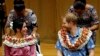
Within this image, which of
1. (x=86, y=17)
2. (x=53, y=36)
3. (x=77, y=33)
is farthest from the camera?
(x=53, y=36)

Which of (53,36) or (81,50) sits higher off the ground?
(81,50)

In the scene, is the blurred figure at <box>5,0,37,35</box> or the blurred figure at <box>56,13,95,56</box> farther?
the blurred figure at <box>5,0,37,35</box>

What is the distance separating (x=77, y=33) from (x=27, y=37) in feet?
2.61

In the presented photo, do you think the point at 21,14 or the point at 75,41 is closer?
the point at 75,41

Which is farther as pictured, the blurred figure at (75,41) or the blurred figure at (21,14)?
the blurred figure at (21,14)

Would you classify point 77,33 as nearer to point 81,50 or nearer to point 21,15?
point 81,50

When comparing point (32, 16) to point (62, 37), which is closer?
point (62, 37)

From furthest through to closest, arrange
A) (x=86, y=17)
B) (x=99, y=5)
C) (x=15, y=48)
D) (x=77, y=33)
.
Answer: (x=99, y=5) → (x=86, y=17) → (x=15, y=48) → (x=77, y=33)

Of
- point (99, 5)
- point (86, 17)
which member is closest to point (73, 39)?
point (86, 17)

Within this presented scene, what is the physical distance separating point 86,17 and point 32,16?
876 mm

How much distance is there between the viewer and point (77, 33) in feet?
15.7

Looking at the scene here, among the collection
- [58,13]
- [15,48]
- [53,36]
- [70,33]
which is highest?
[70,33]

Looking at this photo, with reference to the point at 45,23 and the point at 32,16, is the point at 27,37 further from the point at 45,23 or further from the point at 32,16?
the point at 45,23

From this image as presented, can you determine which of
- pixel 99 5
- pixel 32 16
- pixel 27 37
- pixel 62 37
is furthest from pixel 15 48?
pixel 99 5
